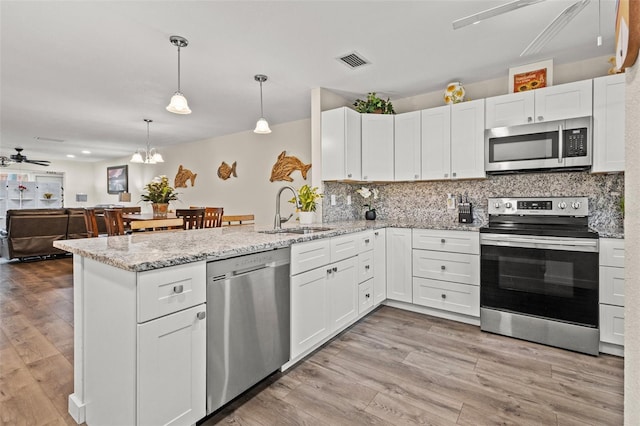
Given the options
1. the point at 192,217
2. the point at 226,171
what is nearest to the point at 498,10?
the point at 192,217

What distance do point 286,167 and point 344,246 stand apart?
9.62ft

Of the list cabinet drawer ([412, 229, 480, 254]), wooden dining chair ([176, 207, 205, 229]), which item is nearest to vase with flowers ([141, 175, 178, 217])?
A: wooden dining chair ([176, 207, 205, 229])

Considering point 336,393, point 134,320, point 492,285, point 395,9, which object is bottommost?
point 336,393

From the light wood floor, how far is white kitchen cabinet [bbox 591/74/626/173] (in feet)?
4.86

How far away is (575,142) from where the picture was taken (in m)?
2.61

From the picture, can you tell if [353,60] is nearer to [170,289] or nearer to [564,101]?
[564,101]

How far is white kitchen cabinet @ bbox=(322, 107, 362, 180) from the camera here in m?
3.39

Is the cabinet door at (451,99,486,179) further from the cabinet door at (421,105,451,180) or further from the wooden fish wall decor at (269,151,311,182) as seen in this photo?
the wooden fish wall decor at (269,151,311,182)

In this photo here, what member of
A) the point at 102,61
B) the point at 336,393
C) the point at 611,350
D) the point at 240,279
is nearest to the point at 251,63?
the point at 102,61

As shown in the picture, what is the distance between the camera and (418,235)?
3.15 m

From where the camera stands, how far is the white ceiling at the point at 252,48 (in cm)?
219

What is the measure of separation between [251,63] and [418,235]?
232 cm

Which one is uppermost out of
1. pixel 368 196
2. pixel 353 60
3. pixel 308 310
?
pixel 353 60

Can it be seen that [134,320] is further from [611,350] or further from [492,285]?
[611,350]
